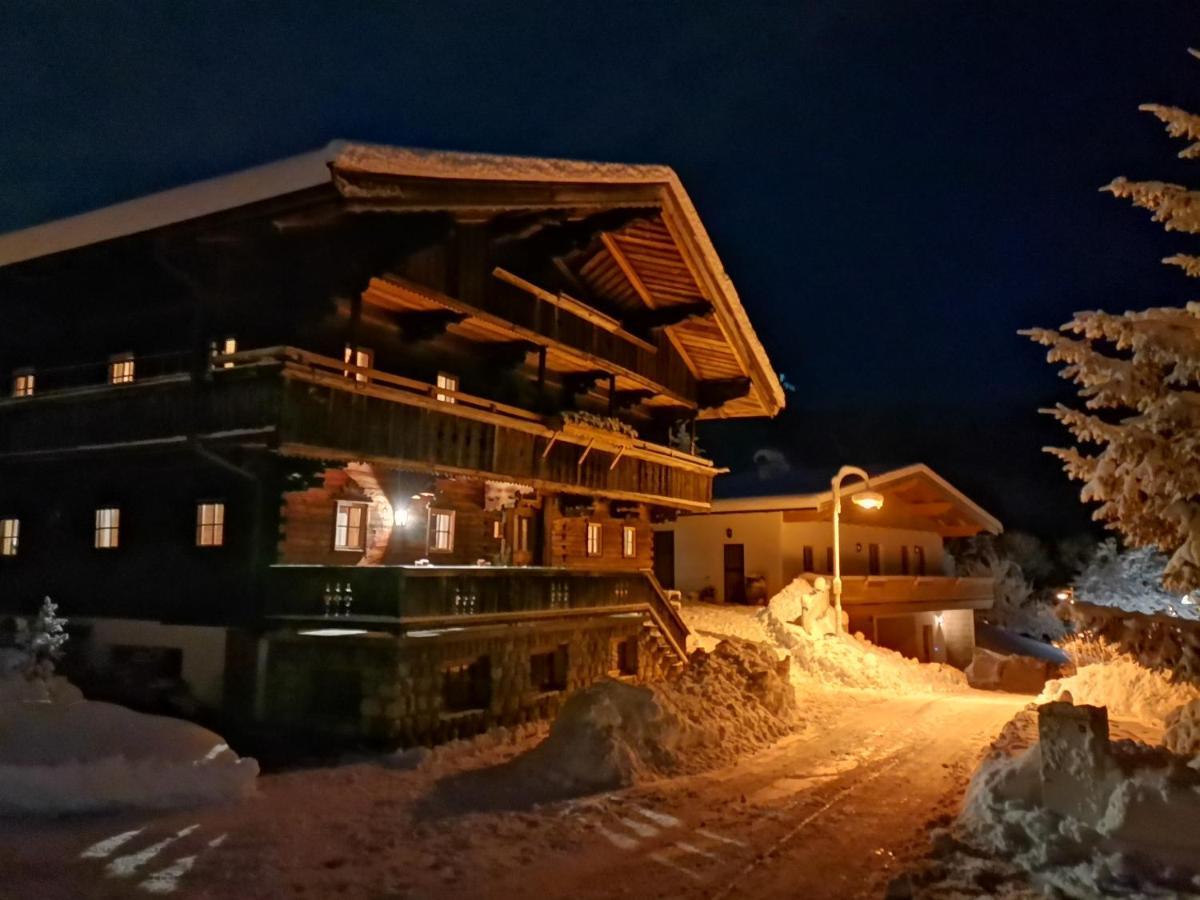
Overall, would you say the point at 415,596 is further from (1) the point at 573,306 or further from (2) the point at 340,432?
(1) the point at 573,306

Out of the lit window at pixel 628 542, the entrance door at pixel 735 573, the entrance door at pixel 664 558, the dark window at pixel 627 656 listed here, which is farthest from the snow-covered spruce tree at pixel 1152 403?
the entrance door at pixel 664 558

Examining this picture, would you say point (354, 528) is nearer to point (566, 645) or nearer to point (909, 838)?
point (566, 645)

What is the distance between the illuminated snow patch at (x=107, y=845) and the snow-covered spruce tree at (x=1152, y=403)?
1097 cm

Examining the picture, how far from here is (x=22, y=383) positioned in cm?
2109

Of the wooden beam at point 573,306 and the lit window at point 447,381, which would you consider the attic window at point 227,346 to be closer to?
the lit window at point 447,381

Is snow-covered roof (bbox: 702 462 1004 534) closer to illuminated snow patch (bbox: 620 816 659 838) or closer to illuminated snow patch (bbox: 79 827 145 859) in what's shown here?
illuminated snow patch (bbox: 620 816 659 838)

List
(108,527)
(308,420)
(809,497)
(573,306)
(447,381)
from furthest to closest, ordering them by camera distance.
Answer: (809,497), (573,306), (447,381), (108,527), (308,420)

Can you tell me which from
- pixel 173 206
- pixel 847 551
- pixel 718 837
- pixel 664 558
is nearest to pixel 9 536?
pixel 173 206

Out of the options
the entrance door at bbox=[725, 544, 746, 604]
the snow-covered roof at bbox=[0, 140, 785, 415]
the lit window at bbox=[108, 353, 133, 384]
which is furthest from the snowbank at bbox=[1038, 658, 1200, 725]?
the entrance door at bbox=[725, 544, 746, 604]

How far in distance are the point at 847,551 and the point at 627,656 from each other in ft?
63.6

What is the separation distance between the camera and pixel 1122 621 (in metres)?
10.6

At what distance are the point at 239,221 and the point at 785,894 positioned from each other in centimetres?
1259

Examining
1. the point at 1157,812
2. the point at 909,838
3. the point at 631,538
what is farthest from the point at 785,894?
the point at 631,538

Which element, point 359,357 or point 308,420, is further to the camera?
point 359,357
